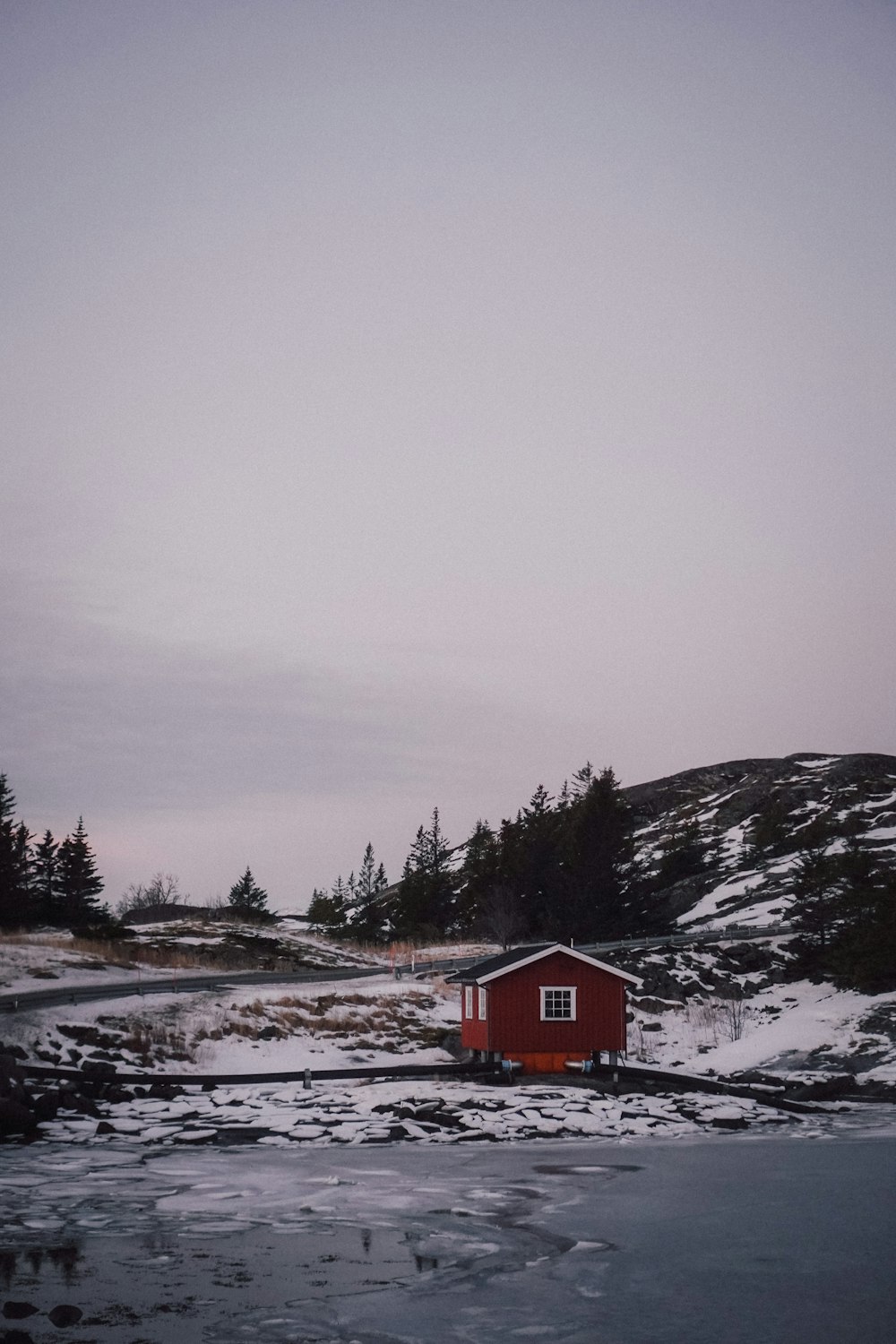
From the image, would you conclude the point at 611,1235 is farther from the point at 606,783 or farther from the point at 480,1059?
the point at 606,783

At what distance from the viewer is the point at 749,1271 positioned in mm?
16562

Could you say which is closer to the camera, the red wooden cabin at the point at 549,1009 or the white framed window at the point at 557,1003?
the red wooden cabin at the point at 549,1009

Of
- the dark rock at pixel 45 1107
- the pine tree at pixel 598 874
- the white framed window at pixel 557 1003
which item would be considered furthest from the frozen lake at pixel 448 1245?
the pine tree at pixel 598 874

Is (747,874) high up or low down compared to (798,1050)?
up

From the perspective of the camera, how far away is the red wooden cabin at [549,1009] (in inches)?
1570

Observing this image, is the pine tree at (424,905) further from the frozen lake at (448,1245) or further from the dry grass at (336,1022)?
the frozen lake at (448,1245)

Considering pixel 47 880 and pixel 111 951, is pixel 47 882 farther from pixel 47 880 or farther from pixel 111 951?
pixel 111 951

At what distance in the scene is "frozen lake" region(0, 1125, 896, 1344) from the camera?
45.4 feet

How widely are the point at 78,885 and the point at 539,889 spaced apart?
33090 mm

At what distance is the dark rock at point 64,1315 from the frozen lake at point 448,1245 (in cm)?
15

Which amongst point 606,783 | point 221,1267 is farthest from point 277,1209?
point 606,783

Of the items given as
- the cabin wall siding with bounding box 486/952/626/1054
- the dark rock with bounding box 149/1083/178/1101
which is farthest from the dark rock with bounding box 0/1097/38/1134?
the cabin wall siding with bounding box 486/952/626/1054

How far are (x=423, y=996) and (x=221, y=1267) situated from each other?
3925cm

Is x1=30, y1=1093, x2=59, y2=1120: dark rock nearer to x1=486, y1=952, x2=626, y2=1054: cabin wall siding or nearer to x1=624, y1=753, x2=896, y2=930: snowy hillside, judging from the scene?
x1=486, y1=952, x2=626, y2=1054: cabin wall siding
